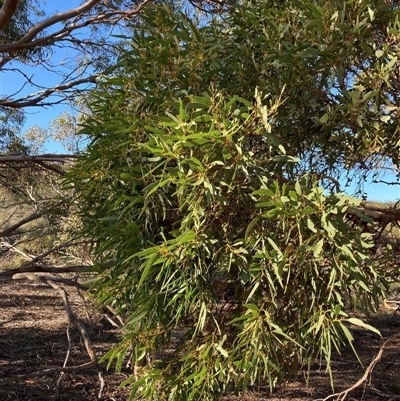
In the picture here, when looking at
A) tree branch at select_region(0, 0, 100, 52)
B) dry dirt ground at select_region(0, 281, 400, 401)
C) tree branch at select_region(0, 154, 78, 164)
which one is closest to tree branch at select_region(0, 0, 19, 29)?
tree branch at select_region(0, 0, 100, 52)

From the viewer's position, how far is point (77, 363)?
219 inches

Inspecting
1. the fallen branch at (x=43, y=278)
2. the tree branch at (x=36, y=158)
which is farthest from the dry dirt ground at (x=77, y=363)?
the tree branch at (x=36, y=158)

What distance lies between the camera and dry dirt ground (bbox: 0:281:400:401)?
471 cm

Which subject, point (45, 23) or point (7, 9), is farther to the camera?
point (45, 23)

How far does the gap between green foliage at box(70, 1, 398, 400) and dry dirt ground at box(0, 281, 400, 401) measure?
5.46 feet

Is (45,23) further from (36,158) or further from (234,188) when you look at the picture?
(234,188)

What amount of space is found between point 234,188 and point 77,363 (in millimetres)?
4539

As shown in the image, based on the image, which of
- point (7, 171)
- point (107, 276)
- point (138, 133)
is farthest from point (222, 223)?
point (7, 171)

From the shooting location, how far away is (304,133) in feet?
6.40

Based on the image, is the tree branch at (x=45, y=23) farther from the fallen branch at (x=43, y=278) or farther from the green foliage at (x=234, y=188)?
the green foliage at (x=234, y=188)

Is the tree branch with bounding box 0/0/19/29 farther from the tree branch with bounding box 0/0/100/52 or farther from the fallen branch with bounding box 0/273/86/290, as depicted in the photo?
the fallen branch with bounding box 0/273/86/290

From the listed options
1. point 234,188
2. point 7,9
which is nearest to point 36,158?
point 7,9

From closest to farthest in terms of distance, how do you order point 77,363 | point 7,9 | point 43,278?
point 7,9 → point 43,278 → point 77,363

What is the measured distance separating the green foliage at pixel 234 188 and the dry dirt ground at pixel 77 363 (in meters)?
1.66
